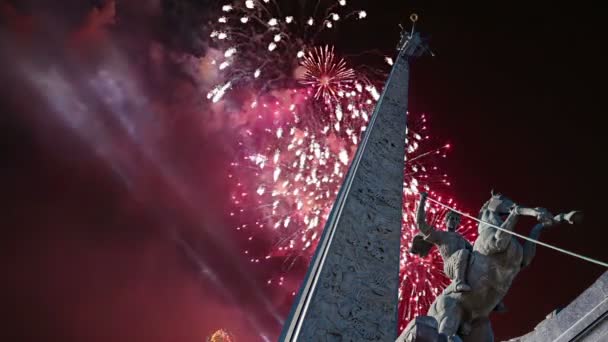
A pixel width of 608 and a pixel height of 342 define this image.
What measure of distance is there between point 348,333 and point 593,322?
2991 mm

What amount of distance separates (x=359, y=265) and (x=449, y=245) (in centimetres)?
274

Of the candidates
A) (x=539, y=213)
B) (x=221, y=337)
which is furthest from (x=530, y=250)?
(x=221, y=337)

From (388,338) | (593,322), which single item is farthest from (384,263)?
(593,322)

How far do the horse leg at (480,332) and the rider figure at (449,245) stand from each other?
55 centimetres

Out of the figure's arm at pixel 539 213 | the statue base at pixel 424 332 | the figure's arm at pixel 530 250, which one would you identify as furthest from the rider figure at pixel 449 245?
the statue base at pixel 424 332

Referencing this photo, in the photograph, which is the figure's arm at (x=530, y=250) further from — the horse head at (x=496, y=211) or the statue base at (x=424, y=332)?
the statue base at (x=424, y=332)

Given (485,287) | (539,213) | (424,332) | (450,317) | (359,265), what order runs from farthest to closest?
(485,287) < (450,317) < (539,213) < (359,265) < (424,332)

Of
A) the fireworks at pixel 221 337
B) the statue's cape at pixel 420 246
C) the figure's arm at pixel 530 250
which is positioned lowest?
the figure's arm at pixel 530 250

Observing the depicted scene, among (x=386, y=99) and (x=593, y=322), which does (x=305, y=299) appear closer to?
(x=593, y=322)

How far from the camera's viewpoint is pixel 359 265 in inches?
181

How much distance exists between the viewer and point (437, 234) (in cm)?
689

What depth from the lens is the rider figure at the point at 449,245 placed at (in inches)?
248

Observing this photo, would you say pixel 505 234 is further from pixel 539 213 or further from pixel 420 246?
pixel 420 246

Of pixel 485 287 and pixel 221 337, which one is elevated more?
pixel 221 337
